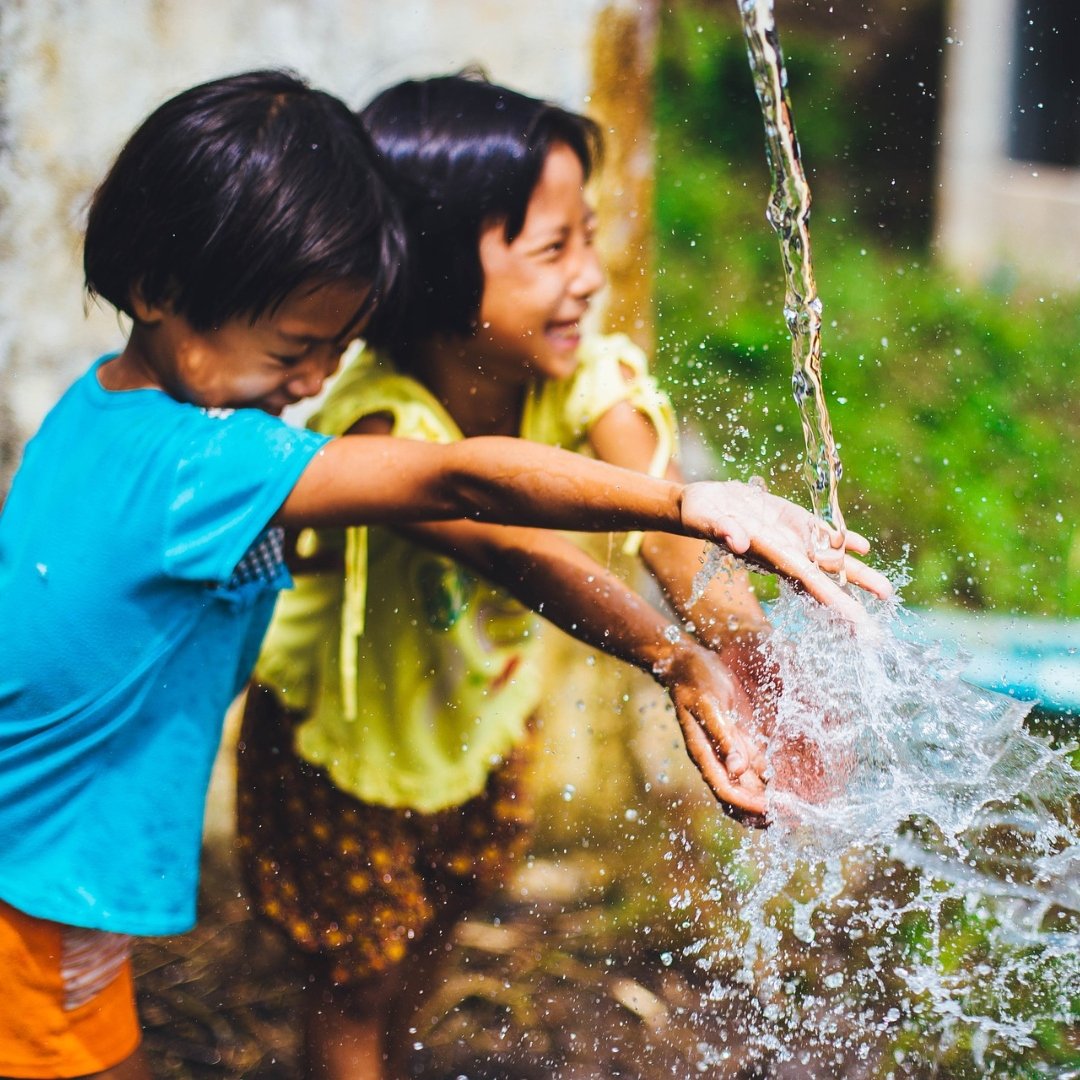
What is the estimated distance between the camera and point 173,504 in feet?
4.82

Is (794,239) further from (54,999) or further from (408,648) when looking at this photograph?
(54,999)

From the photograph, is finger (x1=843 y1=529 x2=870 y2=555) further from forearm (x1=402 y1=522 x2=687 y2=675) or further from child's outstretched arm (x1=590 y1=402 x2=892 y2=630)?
forearm (x1=402 y1=522 x2=687 y2=675)

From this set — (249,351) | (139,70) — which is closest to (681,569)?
(249,351)

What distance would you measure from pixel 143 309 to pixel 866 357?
2.95m

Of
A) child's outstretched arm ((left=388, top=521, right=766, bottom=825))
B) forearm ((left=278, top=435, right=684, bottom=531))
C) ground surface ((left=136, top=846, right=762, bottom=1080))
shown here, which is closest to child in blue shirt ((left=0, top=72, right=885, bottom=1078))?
forearm ((left=278, top=435, right=684, bottom=531))

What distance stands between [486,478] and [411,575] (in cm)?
60

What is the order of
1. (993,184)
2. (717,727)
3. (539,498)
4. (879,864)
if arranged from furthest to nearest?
(993,184) < (879,864) < (717,727) < (539,498)

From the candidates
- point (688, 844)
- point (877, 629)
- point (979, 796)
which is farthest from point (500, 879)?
point (877, 629)

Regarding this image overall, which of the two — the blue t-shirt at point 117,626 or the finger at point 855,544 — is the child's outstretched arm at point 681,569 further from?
the blue t-shirt at point 117,626

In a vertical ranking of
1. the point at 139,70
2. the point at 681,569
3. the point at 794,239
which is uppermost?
the point at 139,70

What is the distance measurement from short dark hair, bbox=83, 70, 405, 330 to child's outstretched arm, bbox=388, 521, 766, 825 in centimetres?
37

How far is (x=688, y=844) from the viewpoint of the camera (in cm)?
268

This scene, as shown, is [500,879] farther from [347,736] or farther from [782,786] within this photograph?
[782,786]

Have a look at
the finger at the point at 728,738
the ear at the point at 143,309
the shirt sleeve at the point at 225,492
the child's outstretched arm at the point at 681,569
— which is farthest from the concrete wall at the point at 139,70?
the finger at the point at 728,738
